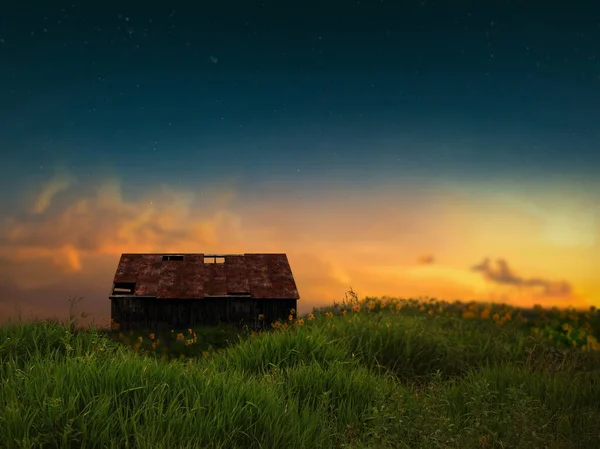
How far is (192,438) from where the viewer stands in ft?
20.3

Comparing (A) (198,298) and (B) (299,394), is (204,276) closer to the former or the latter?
(A) (198,298)

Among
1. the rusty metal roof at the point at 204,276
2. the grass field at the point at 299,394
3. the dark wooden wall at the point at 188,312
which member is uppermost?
the rusty metal roof at the point at 204,276

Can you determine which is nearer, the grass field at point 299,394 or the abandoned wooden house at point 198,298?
the grass field at point 299,394

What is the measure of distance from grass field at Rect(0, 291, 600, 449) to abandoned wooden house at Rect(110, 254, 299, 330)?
612 centimetres

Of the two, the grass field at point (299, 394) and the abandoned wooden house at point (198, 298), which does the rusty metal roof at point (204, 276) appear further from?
the grass field at point (299, 394)

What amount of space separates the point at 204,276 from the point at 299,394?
12.7m

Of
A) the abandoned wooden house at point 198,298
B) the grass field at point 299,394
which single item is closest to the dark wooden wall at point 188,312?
the abandoned wooden house at point 198,298

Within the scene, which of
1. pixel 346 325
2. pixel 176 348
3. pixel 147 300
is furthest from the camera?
pixel 147 300

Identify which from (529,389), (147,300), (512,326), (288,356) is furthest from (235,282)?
(529,389)

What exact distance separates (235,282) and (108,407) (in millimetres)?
14099

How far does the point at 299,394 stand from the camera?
8.62m

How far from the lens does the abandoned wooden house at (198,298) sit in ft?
65.4

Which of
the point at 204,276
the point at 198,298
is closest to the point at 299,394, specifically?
the point at 198,298

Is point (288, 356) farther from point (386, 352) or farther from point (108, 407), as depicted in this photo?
point (108, 407)
